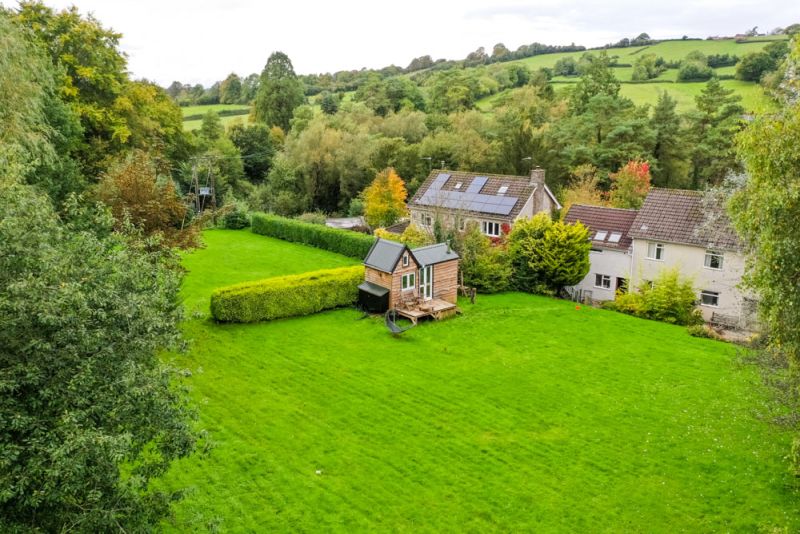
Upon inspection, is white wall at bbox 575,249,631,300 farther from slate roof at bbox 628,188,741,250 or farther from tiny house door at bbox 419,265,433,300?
tiny house door at bbox 419,265,433,300

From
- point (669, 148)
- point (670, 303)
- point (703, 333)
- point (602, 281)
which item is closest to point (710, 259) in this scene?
point (670, 303)

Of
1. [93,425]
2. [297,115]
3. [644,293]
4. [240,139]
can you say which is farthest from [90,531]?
[297,115]

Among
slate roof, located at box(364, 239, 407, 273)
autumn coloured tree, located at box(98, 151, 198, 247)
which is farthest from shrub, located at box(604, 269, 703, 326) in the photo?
autumn coloured tree, located at box(98, 151, 198, 247)

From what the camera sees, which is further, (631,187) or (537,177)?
(631,187)

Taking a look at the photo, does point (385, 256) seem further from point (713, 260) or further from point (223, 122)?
point (223, 122)

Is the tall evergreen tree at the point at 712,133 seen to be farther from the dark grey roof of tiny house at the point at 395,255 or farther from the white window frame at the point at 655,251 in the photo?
the dark grey roof of tiny house at the point at 395,255
